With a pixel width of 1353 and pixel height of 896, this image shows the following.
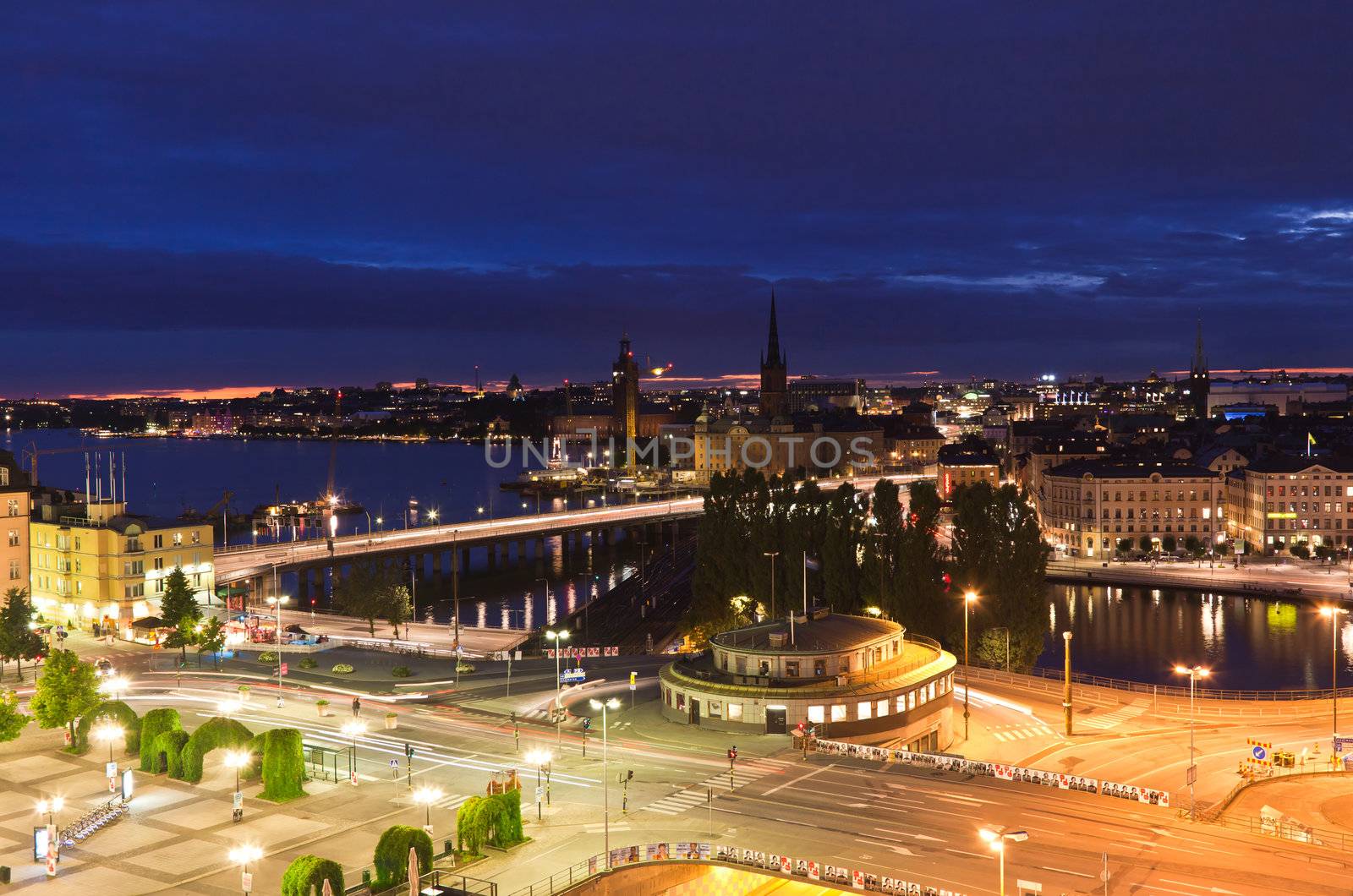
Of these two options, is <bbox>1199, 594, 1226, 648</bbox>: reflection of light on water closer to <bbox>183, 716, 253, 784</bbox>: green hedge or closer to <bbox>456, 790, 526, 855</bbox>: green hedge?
<bbox>456, 790, 526, 855</bbox>: green hedge

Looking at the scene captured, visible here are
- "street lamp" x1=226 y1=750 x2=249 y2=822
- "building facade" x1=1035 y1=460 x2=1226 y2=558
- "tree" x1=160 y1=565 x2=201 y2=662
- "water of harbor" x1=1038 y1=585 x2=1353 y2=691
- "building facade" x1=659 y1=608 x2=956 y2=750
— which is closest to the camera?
"street lamp" x1=226 y1=750 x2=249 y2=822

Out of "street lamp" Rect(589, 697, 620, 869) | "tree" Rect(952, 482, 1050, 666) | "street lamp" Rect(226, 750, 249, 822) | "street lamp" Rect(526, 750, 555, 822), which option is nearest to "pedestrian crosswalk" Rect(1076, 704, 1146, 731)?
"tree" Rect(952, 482, 1050, 666)

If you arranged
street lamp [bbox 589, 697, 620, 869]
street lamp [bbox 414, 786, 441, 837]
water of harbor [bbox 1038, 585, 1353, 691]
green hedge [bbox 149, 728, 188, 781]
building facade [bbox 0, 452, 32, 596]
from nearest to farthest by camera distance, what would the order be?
street lamp [bbox 589, 697, 620, 869] < street lamp [bbox 414, 786, 441, 837] < green hedge [bbox 149, 728, 188, 781] < building facade [bbox 0, 452, 32, 596] < water of harbor [bbox 1038, 585, 1353, 691]

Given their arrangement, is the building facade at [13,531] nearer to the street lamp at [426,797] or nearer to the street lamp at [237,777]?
the street lamp at [237,777]

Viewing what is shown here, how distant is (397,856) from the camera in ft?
65.2

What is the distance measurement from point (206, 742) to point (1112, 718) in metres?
23.2

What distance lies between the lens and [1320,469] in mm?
80125

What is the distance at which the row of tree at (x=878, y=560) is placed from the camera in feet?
141

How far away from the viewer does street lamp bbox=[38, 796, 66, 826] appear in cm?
2314

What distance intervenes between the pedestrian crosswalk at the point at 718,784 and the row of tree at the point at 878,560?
17903 mm

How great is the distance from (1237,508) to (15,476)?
7492 cm

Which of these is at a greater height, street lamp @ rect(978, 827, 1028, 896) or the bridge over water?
street lamp @ rect(978, 827, 1028, 896)

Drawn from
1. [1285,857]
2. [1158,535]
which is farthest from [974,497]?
[1158,535]

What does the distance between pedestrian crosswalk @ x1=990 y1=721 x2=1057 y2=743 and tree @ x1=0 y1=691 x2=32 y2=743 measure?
2437cm
